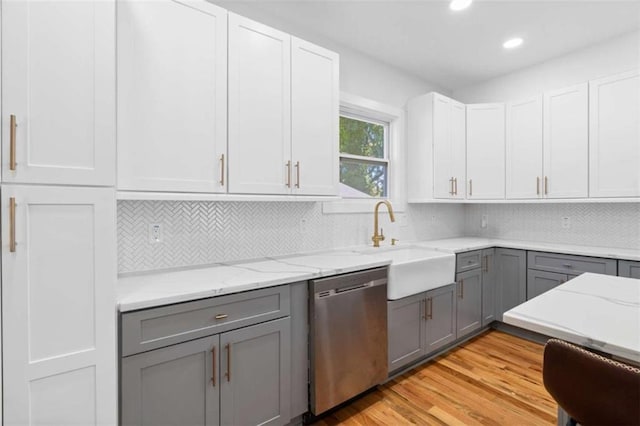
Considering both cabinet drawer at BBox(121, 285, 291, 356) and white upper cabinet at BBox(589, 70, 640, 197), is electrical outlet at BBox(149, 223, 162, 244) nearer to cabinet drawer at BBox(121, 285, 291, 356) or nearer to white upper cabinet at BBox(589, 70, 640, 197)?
cabinet drawer at BBox(121, 285, 291, 356)

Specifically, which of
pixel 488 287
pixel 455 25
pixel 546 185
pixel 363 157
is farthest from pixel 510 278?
pixel 455 25

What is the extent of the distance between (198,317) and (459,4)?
8.68 feet

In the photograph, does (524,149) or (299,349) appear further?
(524,149)

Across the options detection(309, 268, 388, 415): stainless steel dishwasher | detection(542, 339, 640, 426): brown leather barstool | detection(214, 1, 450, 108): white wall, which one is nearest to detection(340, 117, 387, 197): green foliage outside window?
detection(214, 1, 450, 108): white wall

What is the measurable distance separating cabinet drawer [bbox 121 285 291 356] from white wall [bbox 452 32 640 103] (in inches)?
134

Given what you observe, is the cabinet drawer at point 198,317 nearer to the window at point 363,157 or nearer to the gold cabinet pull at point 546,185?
the window at point 363,157

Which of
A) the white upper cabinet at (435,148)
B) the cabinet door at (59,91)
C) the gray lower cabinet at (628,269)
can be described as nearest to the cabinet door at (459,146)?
the white upper cabinet at (435,148)

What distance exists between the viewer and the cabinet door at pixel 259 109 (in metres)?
1.84

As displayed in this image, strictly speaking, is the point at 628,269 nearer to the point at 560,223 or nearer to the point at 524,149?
the point at 560,223

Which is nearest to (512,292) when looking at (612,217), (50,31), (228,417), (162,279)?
(612,217)

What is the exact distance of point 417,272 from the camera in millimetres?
2359

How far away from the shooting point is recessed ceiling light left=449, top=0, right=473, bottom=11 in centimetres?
222

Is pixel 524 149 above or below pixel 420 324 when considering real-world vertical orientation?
above

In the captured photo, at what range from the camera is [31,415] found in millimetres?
1105
